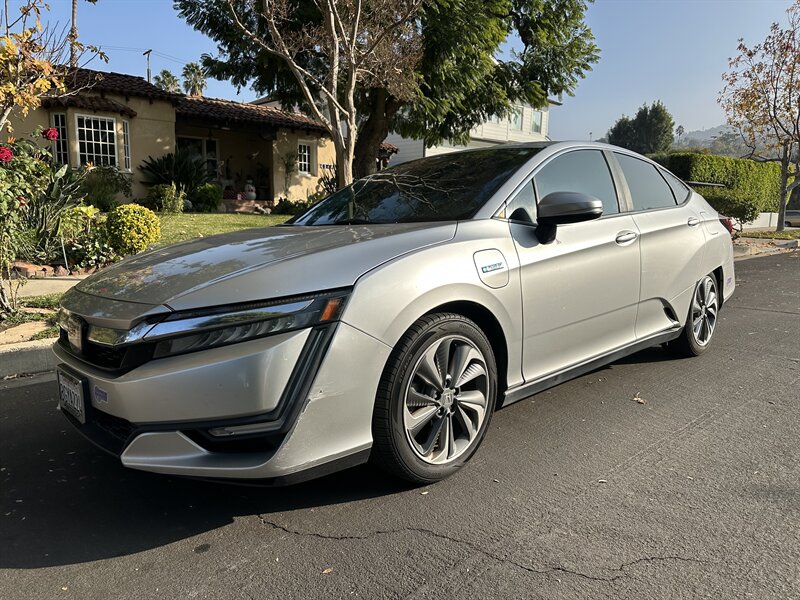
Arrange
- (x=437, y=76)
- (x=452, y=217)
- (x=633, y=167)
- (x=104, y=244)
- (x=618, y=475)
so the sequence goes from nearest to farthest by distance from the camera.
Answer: (x=618, y=475), (x=452, y=217), (x=633, y=167), (x=104, y=244), (x=437, y=76)

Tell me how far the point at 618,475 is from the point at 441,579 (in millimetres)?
1232

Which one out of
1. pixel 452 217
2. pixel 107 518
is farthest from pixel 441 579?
pixel 452 217

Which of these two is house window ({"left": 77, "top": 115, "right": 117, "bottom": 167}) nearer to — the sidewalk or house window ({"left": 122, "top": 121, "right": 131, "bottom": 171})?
house window ({"left": 122, "top": 121, "right": 131, "bottom": 171})

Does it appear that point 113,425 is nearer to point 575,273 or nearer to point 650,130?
point 575,273

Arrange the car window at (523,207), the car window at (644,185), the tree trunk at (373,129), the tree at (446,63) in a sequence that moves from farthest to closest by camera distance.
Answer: the tree trunk at (373,129), the tree at (446,63), the car window at (644,185), the car window at (523,207)

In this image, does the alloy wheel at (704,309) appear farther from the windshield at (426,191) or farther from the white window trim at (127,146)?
the white window trim at (127,146)

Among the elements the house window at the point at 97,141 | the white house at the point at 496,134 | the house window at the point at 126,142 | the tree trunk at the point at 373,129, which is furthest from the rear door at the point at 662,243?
the white house at the point at 496,134

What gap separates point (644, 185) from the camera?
448 centimetres

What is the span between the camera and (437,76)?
13.3 m

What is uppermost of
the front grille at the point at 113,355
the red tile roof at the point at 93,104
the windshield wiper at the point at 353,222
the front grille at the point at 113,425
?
the red tile roof at the point at 93,104

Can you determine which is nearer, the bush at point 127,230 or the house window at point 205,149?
the bush at point 127,230

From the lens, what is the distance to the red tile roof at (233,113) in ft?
63.2

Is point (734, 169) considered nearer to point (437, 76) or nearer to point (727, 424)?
point (437, 76)

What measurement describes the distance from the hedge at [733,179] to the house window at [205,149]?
15005 millimetres
